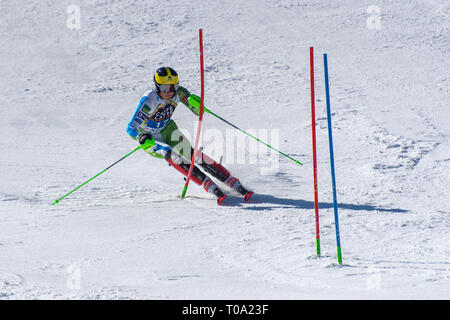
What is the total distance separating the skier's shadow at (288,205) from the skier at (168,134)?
16 centimetres

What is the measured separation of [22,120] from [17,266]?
6.56 metres

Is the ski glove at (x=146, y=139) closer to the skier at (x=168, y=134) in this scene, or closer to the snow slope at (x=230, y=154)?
the skier at (x=168, y=134)

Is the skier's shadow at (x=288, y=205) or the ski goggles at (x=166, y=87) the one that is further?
the ski goggles at (x=166, y=87)

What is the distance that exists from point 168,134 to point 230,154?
70.1 inches

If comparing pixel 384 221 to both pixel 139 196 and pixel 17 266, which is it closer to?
pixel 139 196

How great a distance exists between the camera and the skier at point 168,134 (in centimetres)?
735

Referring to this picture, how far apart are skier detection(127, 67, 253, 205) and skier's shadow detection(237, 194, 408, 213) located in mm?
162

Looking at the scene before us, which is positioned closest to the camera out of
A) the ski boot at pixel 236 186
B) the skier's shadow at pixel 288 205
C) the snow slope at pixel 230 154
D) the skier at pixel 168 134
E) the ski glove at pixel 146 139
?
the snow slope at pixel 230 154

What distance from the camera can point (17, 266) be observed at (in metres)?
5.37

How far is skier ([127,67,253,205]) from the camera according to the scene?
7348 mm

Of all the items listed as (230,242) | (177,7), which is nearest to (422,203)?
(230,242)

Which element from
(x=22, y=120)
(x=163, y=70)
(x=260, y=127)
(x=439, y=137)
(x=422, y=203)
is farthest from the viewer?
(x=22, y=120)

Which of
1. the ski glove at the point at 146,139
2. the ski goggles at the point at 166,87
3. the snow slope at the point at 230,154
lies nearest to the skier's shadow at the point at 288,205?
the snow slope at the point at 230,154

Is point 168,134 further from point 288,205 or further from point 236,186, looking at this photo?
point 288,205
